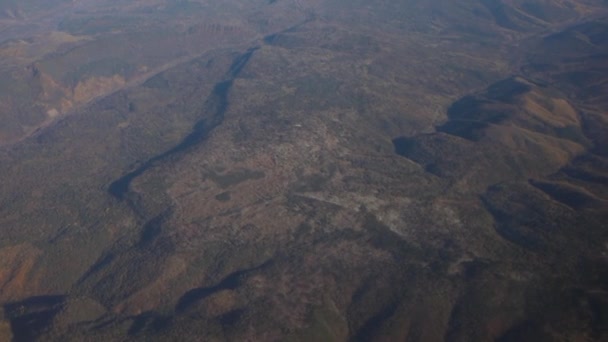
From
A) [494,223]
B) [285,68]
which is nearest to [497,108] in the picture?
[494,223]

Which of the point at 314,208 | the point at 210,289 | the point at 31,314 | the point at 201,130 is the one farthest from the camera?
the point at 201,130

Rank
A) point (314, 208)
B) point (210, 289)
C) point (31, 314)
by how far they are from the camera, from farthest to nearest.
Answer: point (314, 208) → point (210, 289) → point (31, 314)

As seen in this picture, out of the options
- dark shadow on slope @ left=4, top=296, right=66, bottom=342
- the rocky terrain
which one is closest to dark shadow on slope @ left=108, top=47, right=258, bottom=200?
the rocky terrain

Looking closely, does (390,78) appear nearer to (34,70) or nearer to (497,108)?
(497,108)

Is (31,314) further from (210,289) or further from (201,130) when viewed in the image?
(201,130)

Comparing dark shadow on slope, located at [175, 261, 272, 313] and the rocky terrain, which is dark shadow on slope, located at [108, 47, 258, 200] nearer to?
the rocky terrain

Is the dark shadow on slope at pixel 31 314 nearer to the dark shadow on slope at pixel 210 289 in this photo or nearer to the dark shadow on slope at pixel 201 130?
the dark shadow on slope at pixel 210 289

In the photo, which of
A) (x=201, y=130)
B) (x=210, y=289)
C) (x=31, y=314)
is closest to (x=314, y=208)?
(x=210, y=289)

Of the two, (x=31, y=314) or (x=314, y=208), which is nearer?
(x=31, y=314)
